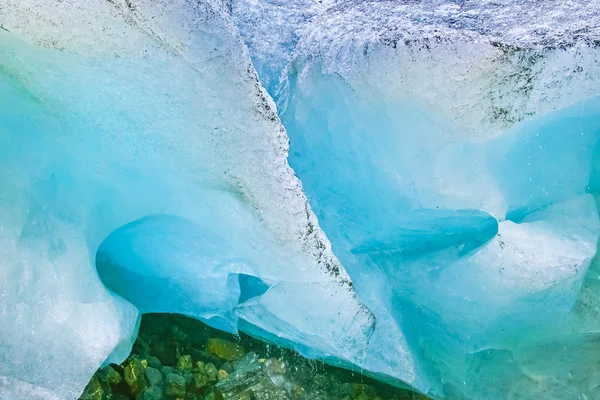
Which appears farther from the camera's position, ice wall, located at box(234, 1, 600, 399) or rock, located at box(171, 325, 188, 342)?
rock, located at box(171, 325, 188, 342)

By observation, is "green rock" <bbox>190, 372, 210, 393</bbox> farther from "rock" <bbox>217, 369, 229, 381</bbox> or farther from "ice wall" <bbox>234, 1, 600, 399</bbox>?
"ice wall" <bbox>234, 1, 600, 399</bbox>

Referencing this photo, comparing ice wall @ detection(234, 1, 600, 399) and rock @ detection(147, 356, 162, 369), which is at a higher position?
ice wall @ detection(234, 1, 600, 399)

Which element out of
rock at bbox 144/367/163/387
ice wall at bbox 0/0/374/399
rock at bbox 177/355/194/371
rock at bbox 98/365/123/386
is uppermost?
ice wall at bbox 0/0/374/399

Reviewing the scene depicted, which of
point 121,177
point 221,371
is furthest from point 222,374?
point 121,177

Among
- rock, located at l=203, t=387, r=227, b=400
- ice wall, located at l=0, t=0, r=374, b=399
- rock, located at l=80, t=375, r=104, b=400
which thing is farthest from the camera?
rock, located at l=203, t=387, r=227, b=400

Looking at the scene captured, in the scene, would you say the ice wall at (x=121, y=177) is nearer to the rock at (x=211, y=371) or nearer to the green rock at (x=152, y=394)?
the green rock at (x=152, y=394)

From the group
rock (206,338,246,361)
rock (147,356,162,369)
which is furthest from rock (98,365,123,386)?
rock (206,338,246,361)

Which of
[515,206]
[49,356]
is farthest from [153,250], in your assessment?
[515,206]

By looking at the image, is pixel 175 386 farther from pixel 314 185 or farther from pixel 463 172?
pixel 463 172
